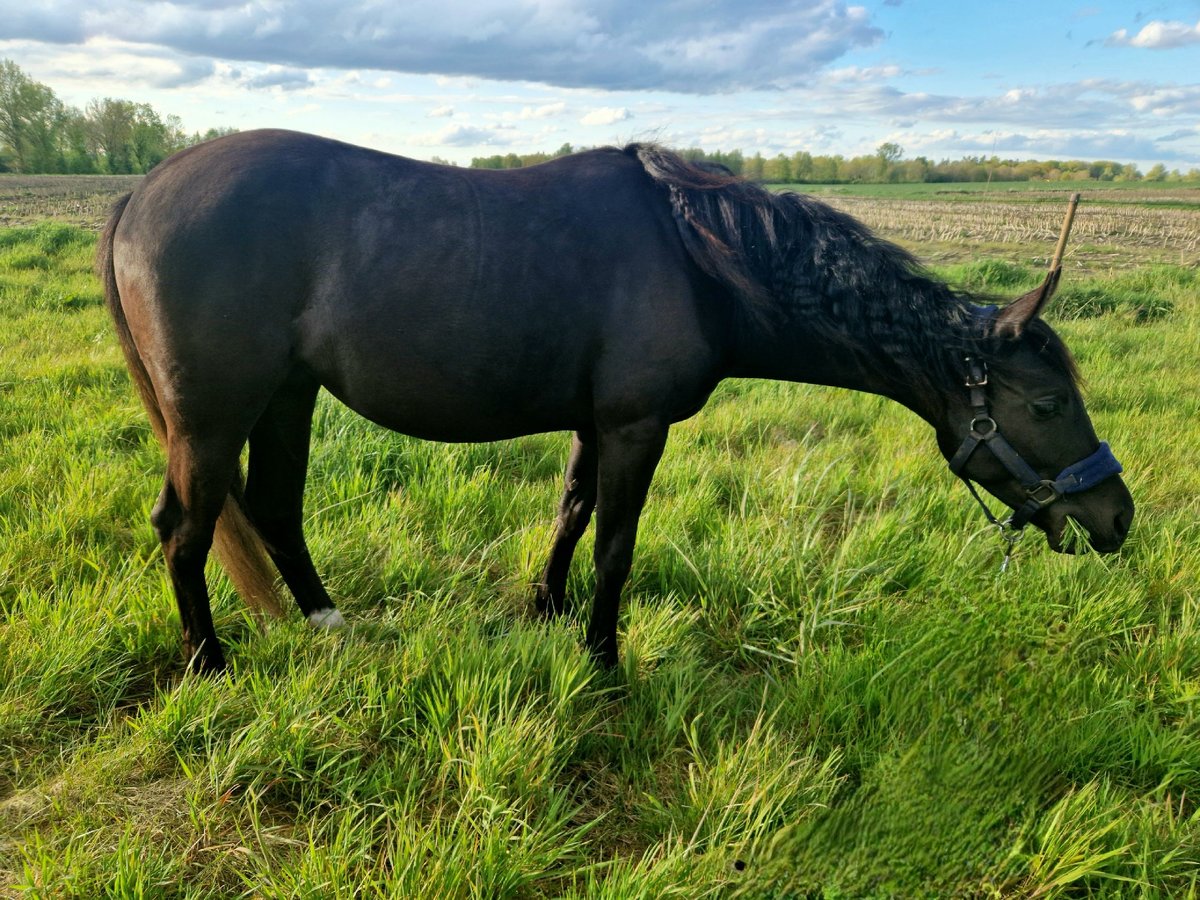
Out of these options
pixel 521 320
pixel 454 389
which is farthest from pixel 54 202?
pixel 521 320

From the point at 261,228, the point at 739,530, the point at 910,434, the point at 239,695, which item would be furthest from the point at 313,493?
the point at 910,434

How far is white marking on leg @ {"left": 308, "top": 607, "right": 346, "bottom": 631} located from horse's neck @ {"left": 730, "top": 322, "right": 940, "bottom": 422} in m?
1.95

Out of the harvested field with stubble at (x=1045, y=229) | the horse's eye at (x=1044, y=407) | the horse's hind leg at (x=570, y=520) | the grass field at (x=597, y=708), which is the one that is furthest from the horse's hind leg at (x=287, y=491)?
the harvested field with stubble at (x=1045, y=229)

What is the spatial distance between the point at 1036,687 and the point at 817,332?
58.7 inches

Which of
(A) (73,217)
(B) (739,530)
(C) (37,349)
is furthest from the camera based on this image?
(A) (73,217)

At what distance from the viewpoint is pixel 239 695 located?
2439 mm

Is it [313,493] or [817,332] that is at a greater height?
[817,332]

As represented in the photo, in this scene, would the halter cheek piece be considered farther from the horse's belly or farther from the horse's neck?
the horse's belly

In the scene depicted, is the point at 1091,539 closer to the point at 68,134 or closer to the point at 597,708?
the point at 597,708

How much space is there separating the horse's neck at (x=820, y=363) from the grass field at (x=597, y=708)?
860 mm

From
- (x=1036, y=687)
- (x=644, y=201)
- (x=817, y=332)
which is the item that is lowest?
(x=1036, y=687)

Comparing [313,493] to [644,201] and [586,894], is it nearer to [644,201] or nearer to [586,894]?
[644,201]

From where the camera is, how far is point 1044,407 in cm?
266

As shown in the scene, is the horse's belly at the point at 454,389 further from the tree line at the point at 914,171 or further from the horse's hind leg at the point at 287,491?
the tree line at the point at 914,171
